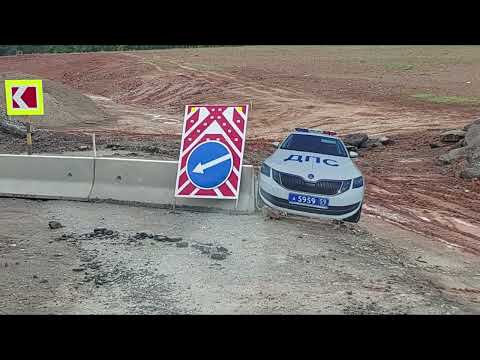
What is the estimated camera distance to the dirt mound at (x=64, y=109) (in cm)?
2175

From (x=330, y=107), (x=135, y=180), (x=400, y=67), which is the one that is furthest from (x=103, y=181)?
(x=400, y=67)

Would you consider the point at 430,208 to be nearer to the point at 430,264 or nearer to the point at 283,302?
the point at 430,264

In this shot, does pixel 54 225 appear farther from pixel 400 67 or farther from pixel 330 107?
pixel 400 67

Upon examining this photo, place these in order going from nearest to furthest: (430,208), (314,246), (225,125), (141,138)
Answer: (314,246), (225,125), (430,208), (141,138)

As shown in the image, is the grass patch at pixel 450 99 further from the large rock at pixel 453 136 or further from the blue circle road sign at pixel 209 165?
the blue circle road sign at pixel 209 165

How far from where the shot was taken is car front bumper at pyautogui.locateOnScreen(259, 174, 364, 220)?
840 centimetres

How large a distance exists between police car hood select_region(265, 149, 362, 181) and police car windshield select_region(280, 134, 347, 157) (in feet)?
0.74

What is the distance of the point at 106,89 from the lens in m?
37.4

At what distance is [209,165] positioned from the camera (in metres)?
8.92

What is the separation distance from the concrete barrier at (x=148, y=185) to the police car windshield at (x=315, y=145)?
145 cm

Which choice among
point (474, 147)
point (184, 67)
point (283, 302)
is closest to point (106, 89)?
point (184, 67)

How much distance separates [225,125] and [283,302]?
3.91 metres

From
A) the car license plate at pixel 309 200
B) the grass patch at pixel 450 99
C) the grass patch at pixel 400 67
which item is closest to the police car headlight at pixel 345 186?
the car license plate at pixel 309 200

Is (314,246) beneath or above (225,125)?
beneath
